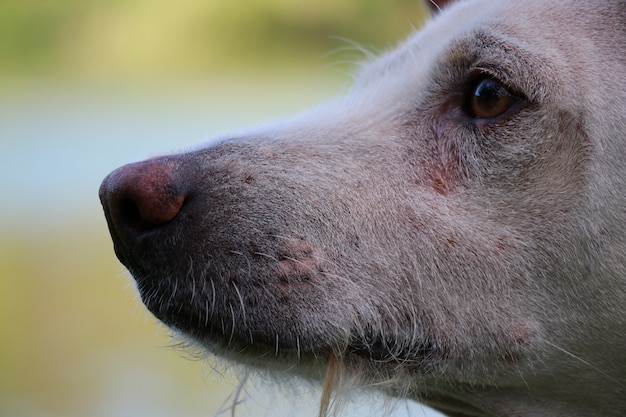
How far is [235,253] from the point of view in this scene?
2.70 m

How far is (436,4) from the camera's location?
363cm

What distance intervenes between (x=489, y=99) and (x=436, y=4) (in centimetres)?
88

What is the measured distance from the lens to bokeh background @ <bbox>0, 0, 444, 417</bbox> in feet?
25.5

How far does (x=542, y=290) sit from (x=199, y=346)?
3.32 feet

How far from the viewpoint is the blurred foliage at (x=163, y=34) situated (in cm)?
1211

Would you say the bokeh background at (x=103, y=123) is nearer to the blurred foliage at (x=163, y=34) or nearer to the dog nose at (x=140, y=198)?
the blurred foliage at (x=163, y=34)

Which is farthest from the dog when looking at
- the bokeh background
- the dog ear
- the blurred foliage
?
the blurred foliage

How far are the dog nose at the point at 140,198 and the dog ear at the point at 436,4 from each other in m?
1.40

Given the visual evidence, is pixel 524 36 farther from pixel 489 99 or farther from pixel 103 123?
pixel 103 123

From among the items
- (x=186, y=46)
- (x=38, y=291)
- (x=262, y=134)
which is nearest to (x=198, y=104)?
(x=186, y=46)

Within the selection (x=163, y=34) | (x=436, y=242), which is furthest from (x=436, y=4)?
(x=163, y=34)

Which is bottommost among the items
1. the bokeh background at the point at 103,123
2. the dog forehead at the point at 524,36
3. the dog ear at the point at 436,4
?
the bokeh background at the point at 103,123

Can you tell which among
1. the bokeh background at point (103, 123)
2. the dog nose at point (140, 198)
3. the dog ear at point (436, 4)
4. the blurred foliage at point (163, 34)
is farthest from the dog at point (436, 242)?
the blurred foliage at point (163, 34)

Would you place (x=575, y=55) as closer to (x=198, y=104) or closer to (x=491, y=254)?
(x=491, y=254)
